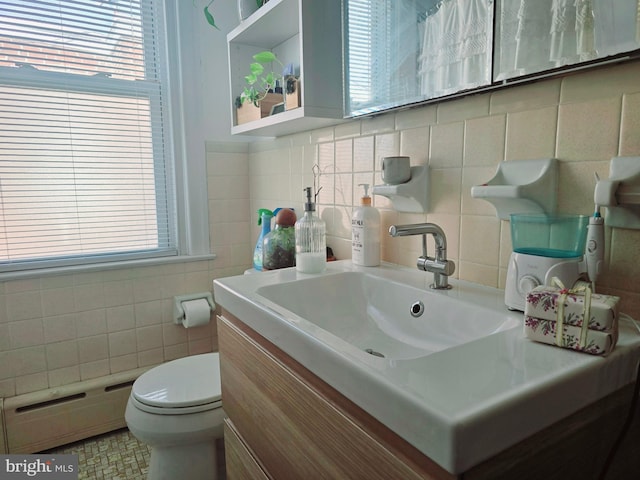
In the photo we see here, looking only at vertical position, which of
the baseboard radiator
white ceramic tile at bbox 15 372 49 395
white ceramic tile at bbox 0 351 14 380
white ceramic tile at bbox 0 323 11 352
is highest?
white ceramic tile at bbox 0 323 11 352

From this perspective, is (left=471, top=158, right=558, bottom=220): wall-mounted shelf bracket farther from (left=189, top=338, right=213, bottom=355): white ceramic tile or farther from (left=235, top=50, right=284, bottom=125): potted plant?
(left=189, top=338, right=213, bottom=355): white ceramic tile

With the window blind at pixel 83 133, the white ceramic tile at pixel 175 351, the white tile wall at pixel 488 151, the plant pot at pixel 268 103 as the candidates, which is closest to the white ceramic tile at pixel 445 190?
the white tile wall at pixel 488 151

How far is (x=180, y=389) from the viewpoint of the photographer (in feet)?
4.43

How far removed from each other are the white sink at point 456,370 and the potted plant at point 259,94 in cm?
82

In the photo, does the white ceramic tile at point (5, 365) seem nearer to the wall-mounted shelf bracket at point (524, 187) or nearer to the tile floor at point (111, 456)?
the tile floor at point (111, 456)

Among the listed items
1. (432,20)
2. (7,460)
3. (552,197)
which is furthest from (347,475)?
(7,460)

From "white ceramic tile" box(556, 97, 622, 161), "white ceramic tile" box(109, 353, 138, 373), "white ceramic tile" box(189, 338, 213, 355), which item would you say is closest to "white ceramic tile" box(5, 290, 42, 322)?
"white ceramic tile" box(109, 353, 138, 373)

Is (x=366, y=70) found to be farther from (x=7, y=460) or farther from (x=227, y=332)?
(x=7, y=460)

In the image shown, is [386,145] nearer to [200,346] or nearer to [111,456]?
[200,346]

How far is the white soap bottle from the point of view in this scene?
3.77ft

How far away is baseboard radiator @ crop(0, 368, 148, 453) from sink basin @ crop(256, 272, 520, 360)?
47.0 inches

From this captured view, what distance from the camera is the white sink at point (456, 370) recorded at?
0.44m

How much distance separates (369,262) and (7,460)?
5.03 feet

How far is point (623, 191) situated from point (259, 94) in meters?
1.21
